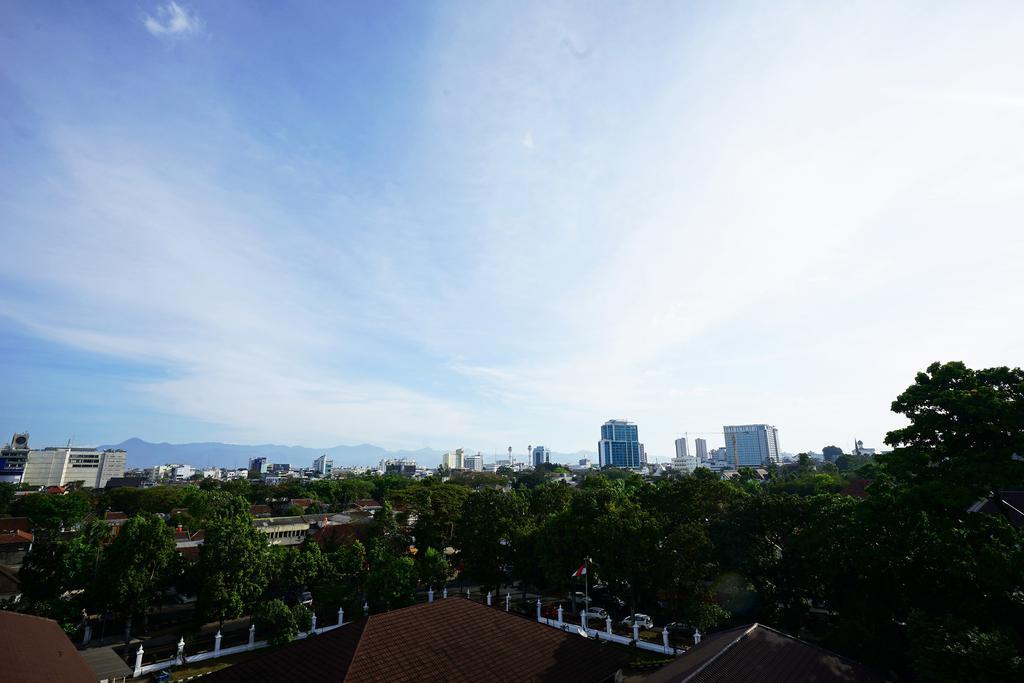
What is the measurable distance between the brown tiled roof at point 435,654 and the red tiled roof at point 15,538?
226ft

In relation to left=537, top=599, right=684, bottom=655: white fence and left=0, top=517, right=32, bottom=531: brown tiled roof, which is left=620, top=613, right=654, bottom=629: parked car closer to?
left=537, top=599, right=684, bottom=655: white fence

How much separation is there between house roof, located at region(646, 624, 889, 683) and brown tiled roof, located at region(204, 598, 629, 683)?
12.3 feet

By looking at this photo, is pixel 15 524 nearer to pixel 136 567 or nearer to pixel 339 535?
pixel 339 535

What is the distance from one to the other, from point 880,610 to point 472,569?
2996 centimetres

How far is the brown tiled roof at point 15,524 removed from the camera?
67.6 m

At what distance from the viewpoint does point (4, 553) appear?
197 ft

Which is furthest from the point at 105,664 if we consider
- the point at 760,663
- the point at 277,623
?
the point at 760,663

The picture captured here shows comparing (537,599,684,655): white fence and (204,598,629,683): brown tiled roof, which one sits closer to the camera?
(204,598,629,683): brown tiled roof

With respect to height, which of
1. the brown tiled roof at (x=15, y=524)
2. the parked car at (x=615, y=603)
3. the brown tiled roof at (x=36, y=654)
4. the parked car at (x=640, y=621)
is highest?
the brown tiled roof at (x=36, y=654)

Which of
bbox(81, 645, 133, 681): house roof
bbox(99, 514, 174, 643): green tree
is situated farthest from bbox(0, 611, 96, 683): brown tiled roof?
bbox(99, 514, 174, 643): green tree

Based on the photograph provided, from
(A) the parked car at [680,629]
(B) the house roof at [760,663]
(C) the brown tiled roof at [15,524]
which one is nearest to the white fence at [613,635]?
(A) the parked car at [680,629]

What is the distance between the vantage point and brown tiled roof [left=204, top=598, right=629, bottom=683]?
671 inches

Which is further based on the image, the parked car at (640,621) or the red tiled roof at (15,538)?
the red tiled roof at (15,538)

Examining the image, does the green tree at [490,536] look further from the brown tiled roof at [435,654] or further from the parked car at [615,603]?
the brown tiled roof at [435,654]
